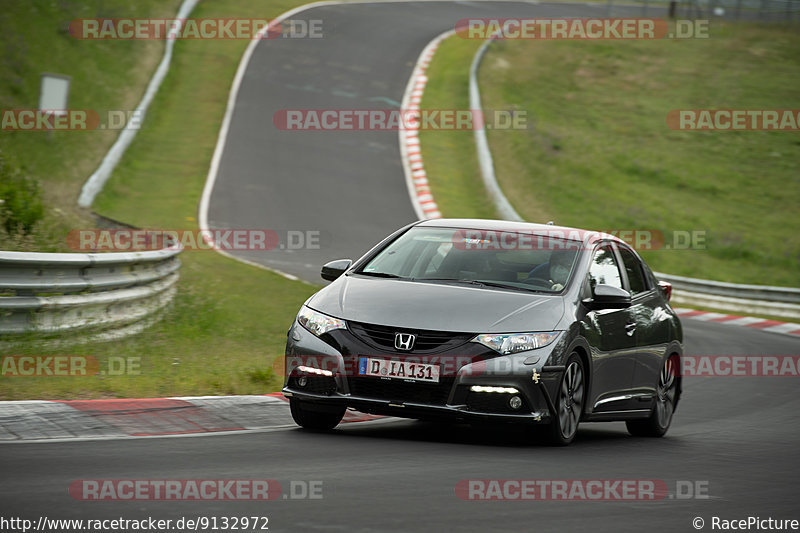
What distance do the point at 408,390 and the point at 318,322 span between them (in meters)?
0.82

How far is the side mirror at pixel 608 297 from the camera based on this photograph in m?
8.51

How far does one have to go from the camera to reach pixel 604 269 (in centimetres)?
923

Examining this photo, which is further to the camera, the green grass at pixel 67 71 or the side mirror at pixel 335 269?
the green grass at pixel 67 71

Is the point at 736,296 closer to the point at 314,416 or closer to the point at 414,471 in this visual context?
the point at 314,416

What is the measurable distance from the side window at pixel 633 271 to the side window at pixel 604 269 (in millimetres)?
284

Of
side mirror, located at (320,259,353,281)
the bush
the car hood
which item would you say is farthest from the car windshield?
the bush

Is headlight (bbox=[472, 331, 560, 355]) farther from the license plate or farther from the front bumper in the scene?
the license plate

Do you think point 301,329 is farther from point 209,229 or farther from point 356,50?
point 356,50

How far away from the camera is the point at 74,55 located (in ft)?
105

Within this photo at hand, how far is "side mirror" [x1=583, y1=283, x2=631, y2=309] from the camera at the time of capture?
851cm

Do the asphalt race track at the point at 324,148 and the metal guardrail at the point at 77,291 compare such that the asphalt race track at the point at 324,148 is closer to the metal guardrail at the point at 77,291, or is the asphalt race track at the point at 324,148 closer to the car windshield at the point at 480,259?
the metal guardrail at the point at 77,291

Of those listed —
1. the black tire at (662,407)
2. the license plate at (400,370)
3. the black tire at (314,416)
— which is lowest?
the black tire at (662,407)

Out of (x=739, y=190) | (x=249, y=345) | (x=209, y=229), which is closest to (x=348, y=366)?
(x=249, y=345)

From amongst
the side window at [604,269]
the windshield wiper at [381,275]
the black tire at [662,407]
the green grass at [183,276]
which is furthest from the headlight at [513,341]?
the green grass at [183,276]
